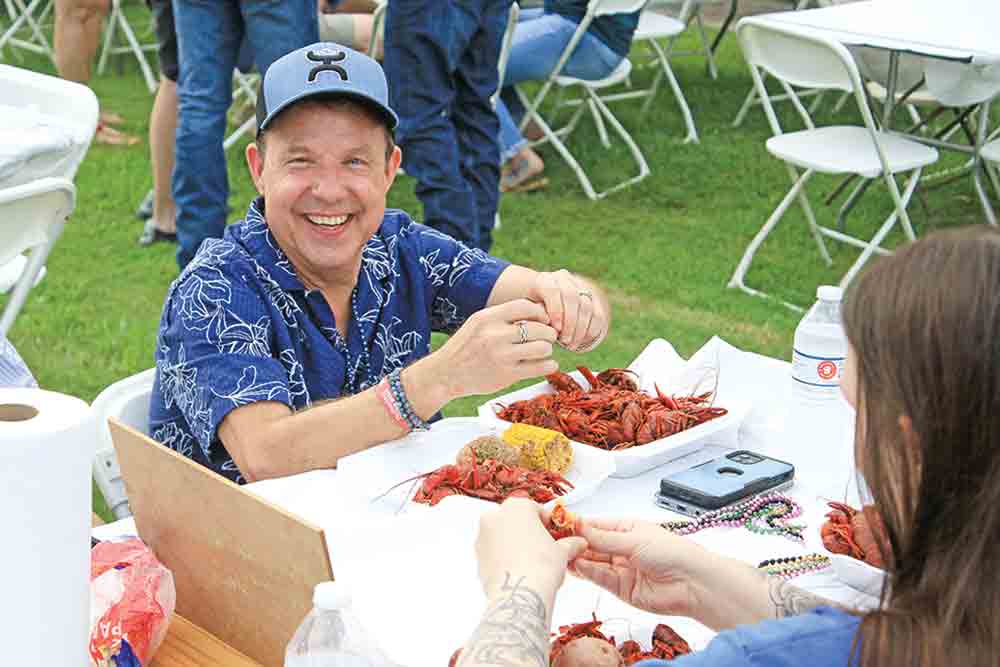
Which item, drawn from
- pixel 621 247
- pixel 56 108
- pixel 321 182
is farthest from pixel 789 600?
pixel 621 247

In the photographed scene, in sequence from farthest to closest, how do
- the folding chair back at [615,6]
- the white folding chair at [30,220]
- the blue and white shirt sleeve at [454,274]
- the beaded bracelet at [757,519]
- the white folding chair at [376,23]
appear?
the folding chair back at [615,6], the white folding chair at [376,23], the white folding chair at [30,220], the blue and white shirt sleeve at [454,274], the beaded bracelet at [757,519]

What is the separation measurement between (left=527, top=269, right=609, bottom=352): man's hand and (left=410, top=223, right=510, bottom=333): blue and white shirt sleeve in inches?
7.0

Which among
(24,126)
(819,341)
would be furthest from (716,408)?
(24,126)

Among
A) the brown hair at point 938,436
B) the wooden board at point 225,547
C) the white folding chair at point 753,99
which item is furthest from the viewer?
the white folding chair at point 753,99

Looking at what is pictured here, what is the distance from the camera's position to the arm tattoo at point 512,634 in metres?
1.31

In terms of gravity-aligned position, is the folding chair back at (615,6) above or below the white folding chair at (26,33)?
above

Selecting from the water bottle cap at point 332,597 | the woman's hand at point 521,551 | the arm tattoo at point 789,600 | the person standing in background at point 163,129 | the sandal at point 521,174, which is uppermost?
the water bottle cap at point 332,597

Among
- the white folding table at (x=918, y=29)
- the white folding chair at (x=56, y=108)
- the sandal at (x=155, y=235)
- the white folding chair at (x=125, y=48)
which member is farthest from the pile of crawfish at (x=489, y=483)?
the white folding chair at (x=125, y=48)

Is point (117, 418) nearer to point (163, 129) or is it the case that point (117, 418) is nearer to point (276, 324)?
point (276, 324)

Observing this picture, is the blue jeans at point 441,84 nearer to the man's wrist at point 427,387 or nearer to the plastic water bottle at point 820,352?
the man's wrist at point 427,387

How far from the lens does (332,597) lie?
4.17 ft

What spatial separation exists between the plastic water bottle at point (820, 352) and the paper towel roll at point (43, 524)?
1144 millimetres

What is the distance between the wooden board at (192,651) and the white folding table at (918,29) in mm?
3970

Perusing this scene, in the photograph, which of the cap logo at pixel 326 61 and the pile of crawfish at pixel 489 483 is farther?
the cap logo at pixel 326 61
